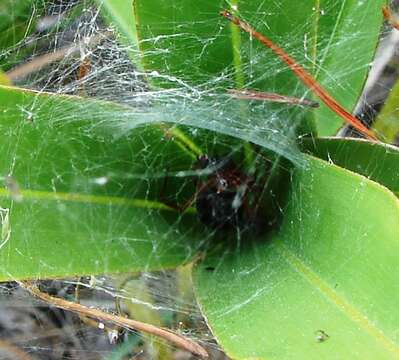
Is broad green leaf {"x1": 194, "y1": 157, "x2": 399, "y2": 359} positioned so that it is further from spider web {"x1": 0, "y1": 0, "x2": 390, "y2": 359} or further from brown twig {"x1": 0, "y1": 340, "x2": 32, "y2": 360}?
brown twig {"x1": 0, "y1": 340, "x2": 32, "y2": 360}

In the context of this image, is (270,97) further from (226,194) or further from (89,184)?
(89,184)

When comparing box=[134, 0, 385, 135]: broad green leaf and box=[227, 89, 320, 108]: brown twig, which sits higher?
box=[134, 0, 385, 135]: broad green leaf

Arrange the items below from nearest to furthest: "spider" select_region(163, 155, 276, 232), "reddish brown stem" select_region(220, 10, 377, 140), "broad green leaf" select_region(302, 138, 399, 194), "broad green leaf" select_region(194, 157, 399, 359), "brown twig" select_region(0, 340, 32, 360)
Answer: "broad green leaf" select_region(194, 157, 399, 359) < "broad green leaf" select_region(302, 138, 399, 194) < "reddish brown stem" select_region(220, 10, 377, 140) < "spider" select_region(163, 155, 276, 232) < "brown twig" select_region(0, 340, 32, 360)

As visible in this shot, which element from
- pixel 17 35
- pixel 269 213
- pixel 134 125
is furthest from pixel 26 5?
pixel 269 213

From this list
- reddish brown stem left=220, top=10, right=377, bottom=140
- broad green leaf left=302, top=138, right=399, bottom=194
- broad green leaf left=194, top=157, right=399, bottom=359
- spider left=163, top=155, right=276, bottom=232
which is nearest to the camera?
broad green leaf left=194, top=157, right=399, bottom=359

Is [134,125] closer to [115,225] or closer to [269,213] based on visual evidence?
[115,225]

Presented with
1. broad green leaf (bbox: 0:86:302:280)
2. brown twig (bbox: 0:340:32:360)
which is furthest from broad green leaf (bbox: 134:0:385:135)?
brown twig (bbox: 0:340:32:360)

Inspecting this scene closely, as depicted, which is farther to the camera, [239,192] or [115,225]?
[239,192]
